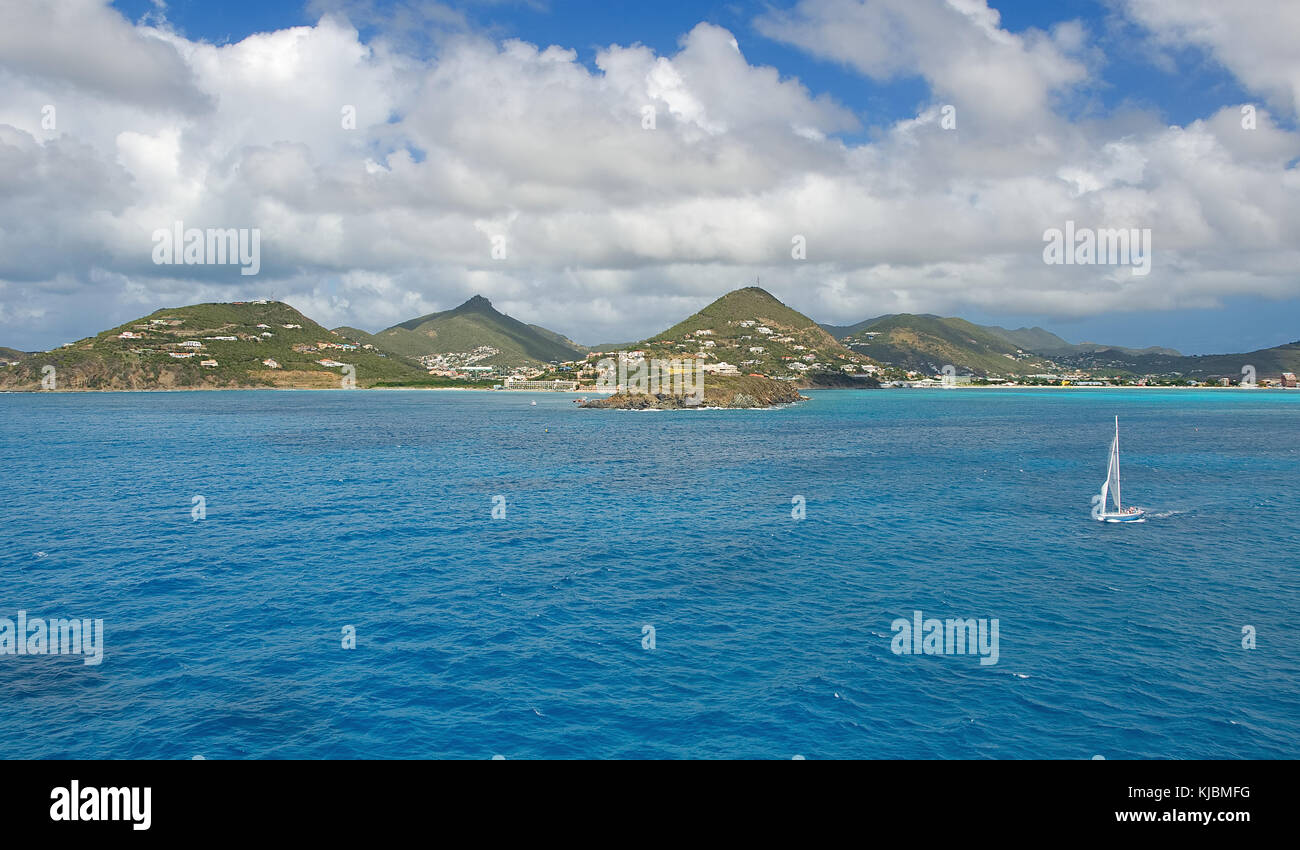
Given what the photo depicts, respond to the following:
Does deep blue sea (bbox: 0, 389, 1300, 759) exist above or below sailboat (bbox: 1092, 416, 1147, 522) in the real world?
below

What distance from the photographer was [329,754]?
21.8 metres

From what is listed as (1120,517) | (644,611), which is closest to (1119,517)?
(1120,517)

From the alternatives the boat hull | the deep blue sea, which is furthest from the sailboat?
the deep blue sea

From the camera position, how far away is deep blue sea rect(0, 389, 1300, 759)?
23516 mm

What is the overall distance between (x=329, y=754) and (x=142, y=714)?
8.48 meters

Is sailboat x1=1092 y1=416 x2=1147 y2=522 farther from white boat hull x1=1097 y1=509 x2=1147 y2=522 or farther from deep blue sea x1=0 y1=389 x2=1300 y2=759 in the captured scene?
deep blue sea x1=0 y1=389 x2=1300 y2=759

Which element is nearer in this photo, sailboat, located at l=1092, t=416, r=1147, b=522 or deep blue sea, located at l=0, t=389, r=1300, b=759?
deep blue sea, located at l=0, t=389, r=1300, b=759

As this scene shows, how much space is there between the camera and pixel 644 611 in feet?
117

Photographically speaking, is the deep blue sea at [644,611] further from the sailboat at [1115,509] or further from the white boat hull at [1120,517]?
the sailboat at [1115,509]

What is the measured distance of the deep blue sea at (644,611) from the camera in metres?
23.5
